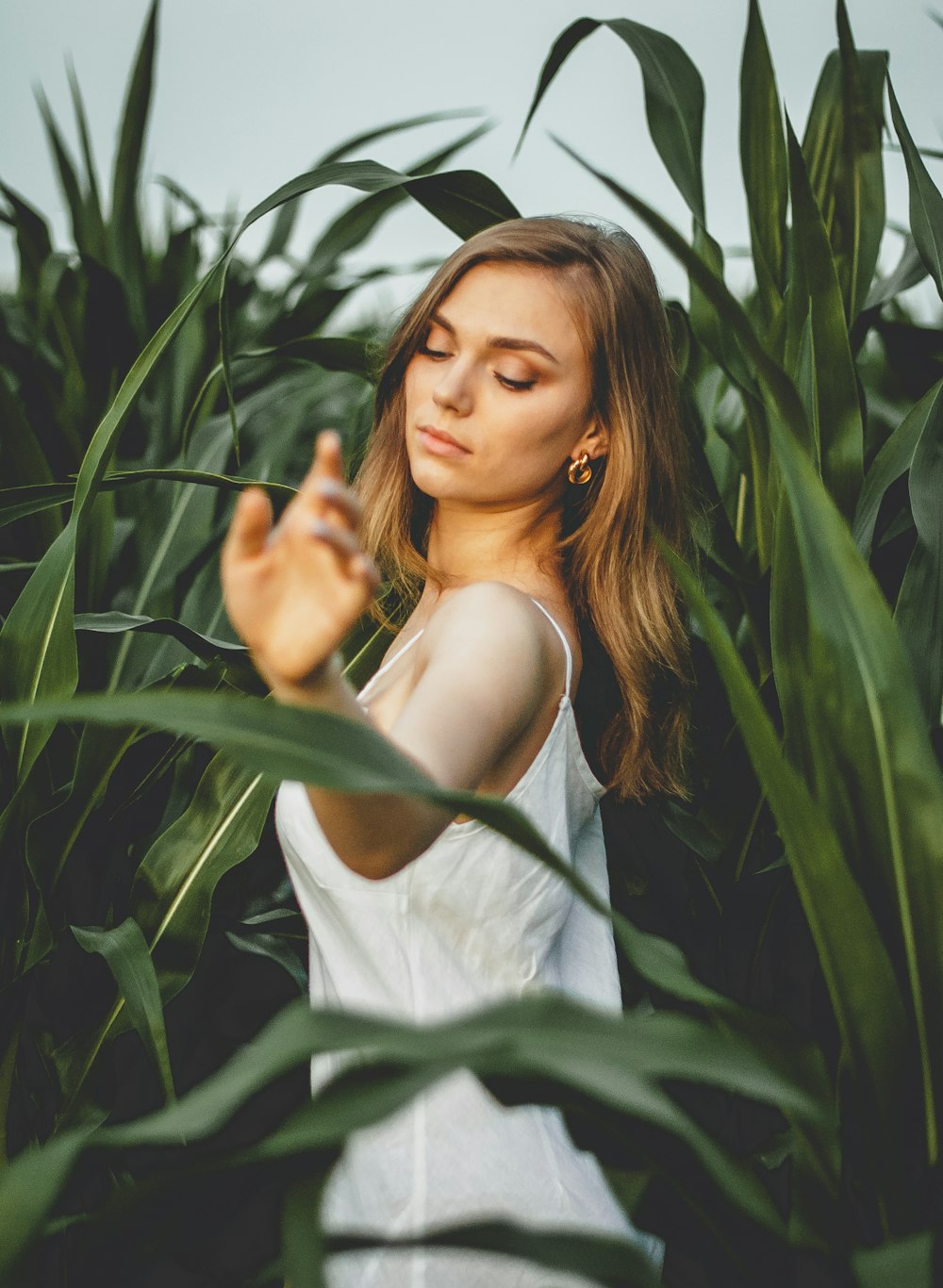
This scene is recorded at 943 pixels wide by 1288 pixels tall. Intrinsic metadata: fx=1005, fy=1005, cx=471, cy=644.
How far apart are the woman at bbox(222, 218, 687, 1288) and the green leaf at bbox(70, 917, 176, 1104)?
101 millimetres

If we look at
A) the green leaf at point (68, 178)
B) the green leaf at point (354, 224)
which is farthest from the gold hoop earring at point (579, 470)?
the green leaf at point (68, 178)

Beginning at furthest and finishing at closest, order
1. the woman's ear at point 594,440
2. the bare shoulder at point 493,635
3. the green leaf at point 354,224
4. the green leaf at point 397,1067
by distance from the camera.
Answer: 1. the green leaf at point 354,224
2. the woman's ear at point 594,440
3. the bare shoulder at point 493,635
4. the green leaf at point 397,1067

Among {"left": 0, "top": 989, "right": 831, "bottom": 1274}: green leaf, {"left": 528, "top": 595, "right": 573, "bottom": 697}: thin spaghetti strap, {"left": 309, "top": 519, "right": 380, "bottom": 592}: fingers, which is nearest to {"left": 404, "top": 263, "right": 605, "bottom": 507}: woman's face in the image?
{"left": 528, "top": 595, "right": 573, "bottom": 697}: thin spaghetti strap

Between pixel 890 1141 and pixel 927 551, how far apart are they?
1.10 ft

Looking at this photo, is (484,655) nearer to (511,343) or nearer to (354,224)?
(511,343)

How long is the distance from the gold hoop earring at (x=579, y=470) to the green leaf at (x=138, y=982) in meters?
0.44

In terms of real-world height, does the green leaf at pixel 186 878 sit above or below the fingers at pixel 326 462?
below

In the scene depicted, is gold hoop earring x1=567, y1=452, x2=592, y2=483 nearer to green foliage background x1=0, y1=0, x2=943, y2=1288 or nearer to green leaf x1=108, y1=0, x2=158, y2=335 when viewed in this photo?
green foliage background x1=0, y1=0, x2=943, y2=1288

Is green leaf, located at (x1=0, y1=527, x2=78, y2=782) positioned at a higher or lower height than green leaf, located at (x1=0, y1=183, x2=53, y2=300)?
lower

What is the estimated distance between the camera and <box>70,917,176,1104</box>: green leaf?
59cm

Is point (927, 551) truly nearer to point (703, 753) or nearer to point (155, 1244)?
point (703, 753)

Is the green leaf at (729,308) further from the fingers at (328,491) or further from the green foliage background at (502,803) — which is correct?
the fingers at (328,491)

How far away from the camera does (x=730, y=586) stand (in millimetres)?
736

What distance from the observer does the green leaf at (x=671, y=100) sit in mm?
703
